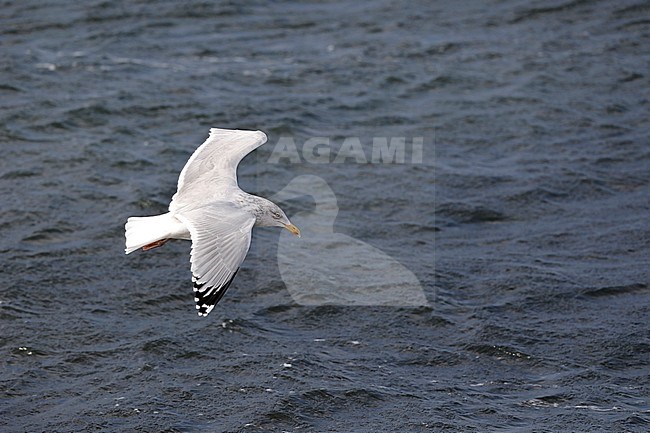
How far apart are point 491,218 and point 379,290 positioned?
1895 millimetres

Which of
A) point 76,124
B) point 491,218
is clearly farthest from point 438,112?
point 76,124

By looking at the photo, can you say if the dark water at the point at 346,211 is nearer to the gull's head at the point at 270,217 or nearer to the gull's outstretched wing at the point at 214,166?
the gull's head at the point at 270,217

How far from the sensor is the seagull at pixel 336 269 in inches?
360

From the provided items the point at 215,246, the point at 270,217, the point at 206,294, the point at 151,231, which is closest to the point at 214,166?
the point at 270,217

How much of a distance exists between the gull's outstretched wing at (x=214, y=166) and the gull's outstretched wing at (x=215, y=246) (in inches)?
17.9

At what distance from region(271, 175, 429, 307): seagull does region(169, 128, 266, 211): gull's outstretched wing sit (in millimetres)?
1485

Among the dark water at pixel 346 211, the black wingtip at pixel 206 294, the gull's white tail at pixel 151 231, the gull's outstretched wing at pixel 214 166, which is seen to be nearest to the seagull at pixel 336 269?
the dark water at pixel 346 211

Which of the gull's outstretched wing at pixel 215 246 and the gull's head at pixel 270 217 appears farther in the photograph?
the gull's head at pixel 270 217

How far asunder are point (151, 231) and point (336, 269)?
2.86 m

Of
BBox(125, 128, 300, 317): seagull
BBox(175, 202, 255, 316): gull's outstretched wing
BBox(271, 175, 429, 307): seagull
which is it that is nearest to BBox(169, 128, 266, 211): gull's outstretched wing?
BBox(125, 128, 300, 317): seagull

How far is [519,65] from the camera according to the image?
1453cm

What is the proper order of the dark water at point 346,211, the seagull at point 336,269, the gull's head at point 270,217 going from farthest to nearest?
the seagull at point 336,269
the dark water at point 346,211
the gull's head at point 270,217

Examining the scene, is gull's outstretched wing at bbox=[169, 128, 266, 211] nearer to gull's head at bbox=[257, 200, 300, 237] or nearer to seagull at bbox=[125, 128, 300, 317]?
seagull at bbox=[125, 128, 300, 317]

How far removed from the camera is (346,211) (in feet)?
35.1
